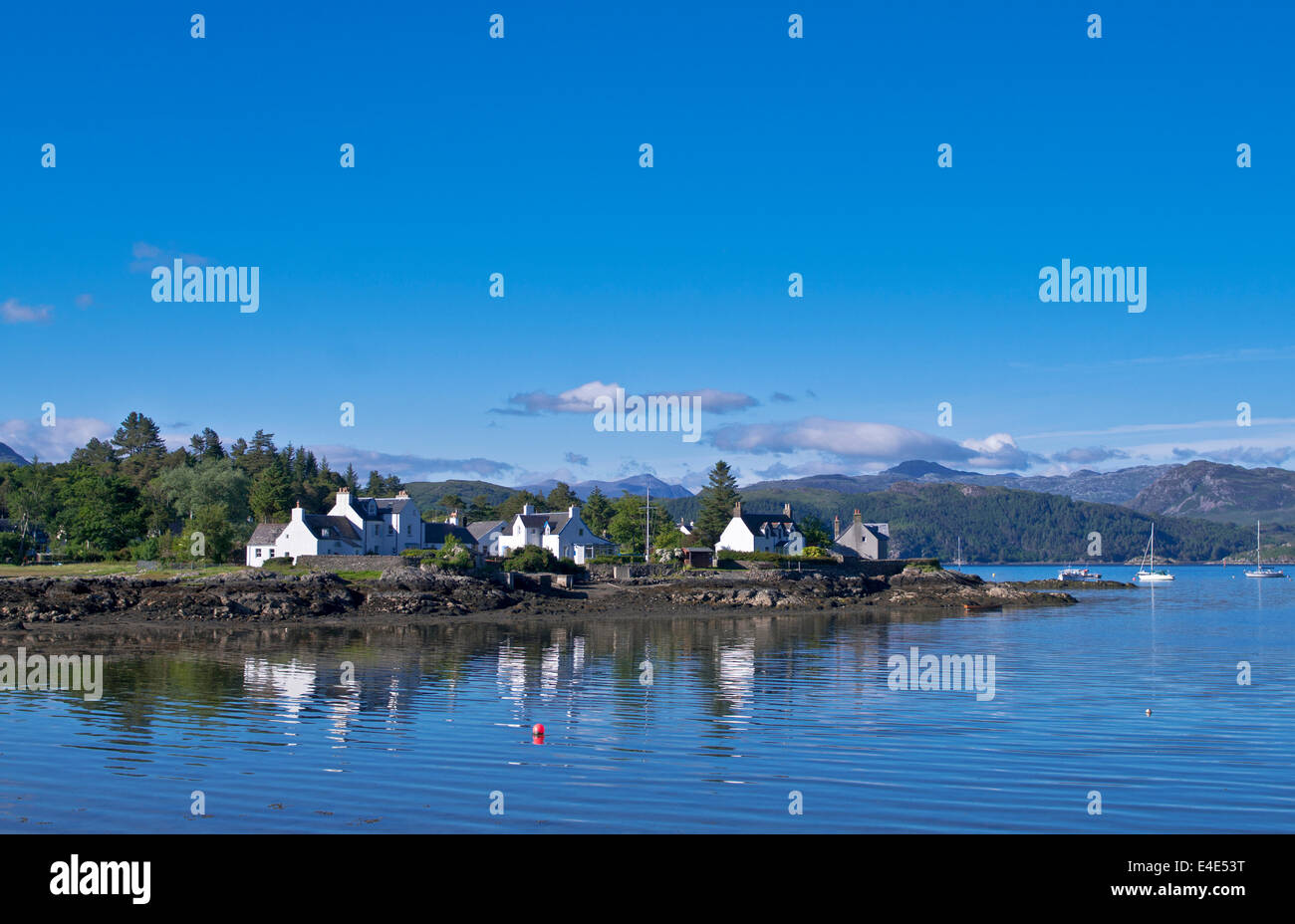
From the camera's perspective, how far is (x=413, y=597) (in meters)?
65.1

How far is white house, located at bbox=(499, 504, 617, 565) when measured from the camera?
102 m

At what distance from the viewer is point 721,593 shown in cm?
7875

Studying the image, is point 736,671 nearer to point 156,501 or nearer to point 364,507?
point 364,507

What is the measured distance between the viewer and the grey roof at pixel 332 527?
277ft

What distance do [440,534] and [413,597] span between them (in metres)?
34.2

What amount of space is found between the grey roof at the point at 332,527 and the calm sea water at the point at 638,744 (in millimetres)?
40719

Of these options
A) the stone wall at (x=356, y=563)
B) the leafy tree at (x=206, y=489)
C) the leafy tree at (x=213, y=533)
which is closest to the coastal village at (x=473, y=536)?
the leafy tree at (x=213, y=533)

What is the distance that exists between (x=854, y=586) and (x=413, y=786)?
74030 mm

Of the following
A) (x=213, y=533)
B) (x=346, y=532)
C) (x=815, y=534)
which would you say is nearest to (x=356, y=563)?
(x=346, y=532)

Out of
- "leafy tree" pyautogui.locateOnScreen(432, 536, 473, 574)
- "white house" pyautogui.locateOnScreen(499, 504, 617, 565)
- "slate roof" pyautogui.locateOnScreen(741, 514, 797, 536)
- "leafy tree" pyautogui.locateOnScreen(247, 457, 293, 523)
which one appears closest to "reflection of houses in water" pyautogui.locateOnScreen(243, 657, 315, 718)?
"leafy tree" pyautogui.locateOnScreen(432, 536, 473, 574)

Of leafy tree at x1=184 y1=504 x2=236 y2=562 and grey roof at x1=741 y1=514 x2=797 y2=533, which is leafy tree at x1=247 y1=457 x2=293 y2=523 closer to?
leafy tree at x1=184 y1=504 x2=236 y2=562

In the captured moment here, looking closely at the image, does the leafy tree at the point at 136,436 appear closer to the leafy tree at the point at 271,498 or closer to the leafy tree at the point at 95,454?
the leafy tree at the point at 95,454
